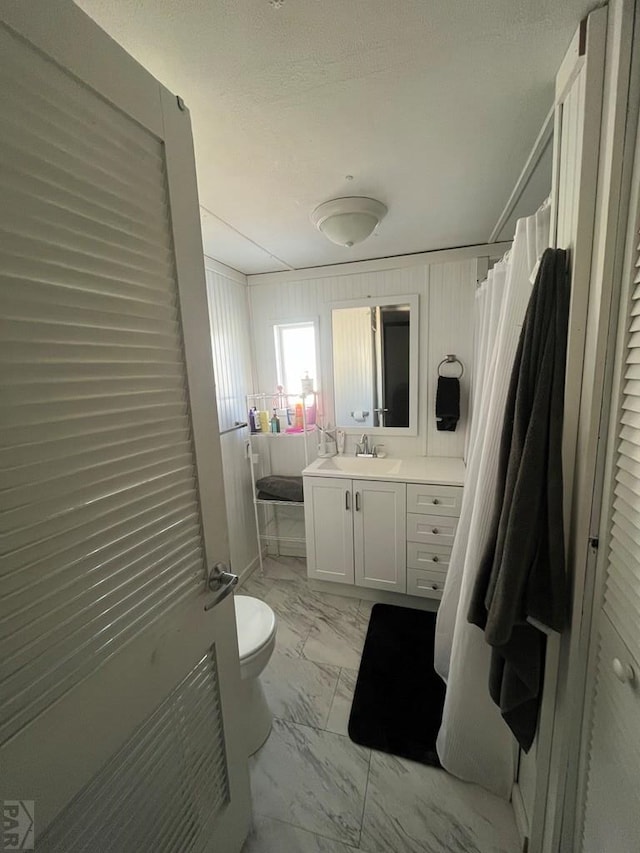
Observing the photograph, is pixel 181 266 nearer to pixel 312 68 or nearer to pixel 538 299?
pixel 312 68

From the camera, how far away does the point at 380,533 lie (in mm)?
2131

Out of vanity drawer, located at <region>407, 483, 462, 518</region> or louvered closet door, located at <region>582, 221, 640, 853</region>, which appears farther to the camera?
vanity drawer, located at <region>407, 483, 462, 518</region>

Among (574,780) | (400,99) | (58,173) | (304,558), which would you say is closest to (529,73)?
(400,99)

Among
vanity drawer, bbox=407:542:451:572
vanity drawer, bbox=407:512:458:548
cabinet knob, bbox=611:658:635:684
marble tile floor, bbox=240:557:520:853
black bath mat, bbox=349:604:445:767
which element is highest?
cabinet knob, bbox=611:658:635:684

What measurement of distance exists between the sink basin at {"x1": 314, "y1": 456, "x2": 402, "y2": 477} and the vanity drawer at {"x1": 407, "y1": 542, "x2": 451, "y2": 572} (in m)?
0.48

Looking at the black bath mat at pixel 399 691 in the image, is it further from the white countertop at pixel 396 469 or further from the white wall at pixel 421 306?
the white wall at pixel 421 306

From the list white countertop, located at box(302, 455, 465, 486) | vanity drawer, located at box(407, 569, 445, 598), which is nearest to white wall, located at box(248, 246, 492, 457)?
white countertop, located at box(302, 455, 465, 486)

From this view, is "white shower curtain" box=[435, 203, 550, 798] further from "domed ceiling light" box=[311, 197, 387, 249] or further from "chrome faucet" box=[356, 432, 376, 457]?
"chrome faucet" box=[356, 432, 376, 457]

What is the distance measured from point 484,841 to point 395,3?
A: 2.30 metres

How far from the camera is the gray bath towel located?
33.5 inches

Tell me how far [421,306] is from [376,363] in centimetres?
49

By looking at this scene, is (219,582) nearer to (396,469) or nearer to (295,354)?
(396,469)

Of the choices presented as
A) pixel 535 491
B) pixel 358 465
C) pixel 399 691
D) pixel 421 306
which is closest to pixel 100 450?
pixel 535 491

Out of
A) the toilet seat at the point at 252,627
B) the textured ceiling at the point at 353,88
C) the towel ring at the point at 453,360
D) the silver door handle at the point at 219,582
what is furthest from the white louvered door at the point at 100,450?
the towel ring at the point at 453,360
